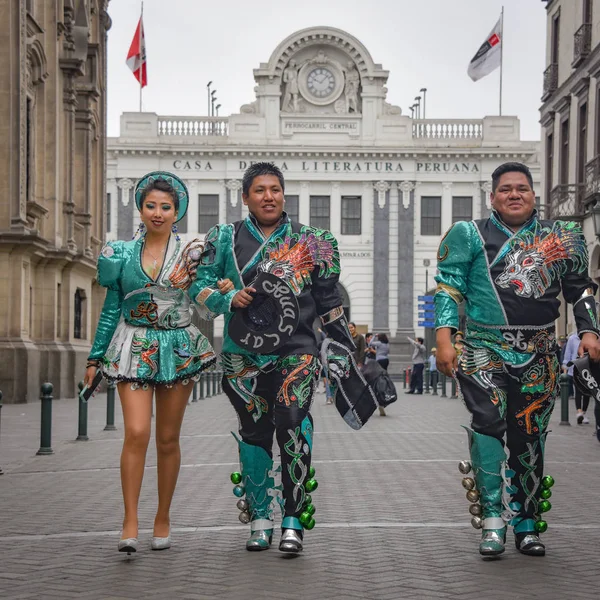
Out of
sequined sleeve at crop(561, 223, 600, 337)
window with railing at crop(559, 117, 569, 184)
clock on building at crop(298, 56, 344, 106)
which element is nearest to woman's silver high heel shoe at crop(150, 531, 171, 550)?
sequined sleeve at crop(561, 223, 600, 337)

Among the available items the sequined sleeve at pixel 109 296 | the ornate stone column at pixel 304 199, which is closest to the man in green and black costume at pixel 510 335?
the sequined sleeve at pixel 109 296

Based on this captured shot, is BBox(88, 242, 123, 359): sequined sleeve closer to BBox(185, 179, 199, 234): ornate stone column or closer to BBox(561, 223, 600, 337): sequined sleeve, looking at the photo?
BBox(561, 223, 600, 337): sequined sleeve

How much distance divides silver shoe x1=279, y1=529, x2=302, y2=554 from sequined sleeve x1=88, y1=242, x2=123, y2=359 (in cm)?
139

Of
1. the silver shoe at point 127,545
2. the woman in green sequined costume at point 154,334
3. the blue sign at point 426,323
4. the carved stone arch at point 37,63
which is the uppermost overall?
the carved stone arch at point 37,63

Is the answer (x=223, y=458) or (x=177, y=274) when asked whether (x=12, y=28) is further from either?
(x=177, y=274)

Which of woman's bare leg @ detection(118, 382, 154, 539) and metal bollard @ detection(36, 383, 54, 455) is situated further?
metal bollard @ detection(36, 383, 54, 455)

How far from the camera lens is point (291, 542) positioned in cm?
621

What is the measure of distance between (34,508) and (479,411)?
370 cm

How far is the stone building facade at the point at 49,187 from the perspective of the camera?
912 inches

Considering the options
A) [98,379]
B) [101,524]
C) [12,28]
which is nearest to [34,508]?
[101,524]

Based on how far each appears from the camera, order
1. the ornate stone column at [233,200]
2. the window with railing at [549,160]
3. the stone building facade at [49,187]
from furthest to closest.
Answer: the ornate stone column at [233,200] → the window with railing at [549,160] → the stone building facade at [49,187]

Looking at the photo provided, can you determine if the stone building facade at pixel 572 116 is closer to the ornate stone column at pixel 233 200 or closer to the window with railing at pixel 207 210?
the ornate stone column at pixel 233 200

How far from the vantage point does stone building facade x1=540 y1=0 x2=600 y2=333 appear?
30531 mm

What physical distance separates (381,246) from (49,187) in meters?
30.0
